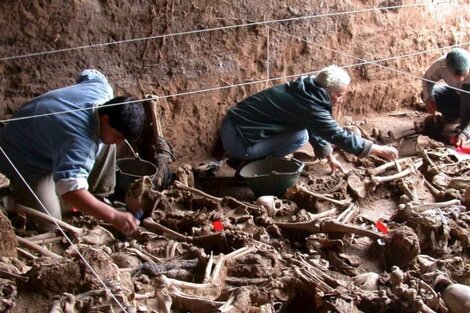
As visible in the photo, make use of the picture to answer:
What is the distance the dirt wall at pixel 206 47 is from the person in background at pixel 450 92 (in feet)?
2.25

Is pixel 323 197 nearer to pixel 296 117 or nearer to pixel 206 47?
pixel 296 117

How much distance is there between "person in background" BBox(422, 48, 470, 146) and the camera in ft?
20.1

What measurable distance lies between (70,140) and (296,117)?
2.31 m

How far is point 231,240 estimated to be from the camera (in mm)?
3840

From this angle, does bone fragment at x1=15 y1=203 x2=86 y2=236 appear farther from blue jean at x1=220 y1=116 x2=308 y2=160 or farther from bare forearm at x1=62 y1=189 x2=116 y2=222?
blue jean at x1=220 y1=116 x2=308 y2=160

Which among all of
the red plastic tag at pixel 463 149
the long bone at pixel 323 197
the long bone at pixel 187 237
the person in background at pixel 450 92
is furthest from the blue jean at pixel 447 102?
the long bone at pixel 187 237

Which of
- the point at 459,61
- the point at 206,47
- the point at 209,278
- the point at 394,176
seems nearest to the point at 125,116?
the point at 209,278

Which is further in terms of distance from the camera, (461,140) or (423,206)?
(461,140)

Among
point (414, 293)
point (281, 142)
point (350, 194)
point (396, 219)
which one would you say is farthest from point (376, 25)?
point (414, 293)

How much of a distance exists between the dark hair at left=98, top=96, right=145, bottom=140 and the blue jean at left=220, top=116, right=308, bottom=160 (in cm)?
207

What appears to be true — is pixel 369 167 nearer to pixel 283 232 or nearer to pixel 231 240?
pixel 283 232

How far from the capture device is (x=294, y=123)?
5.56m

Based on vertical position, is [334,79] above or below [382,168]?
above

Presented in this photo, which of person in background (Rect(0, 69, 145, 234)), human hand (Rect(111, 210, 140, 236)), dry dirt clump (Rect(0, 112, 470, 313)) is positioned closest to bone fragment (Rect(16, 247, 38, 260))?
dry dirt clump (Rect(0, 112, 470, 313))
